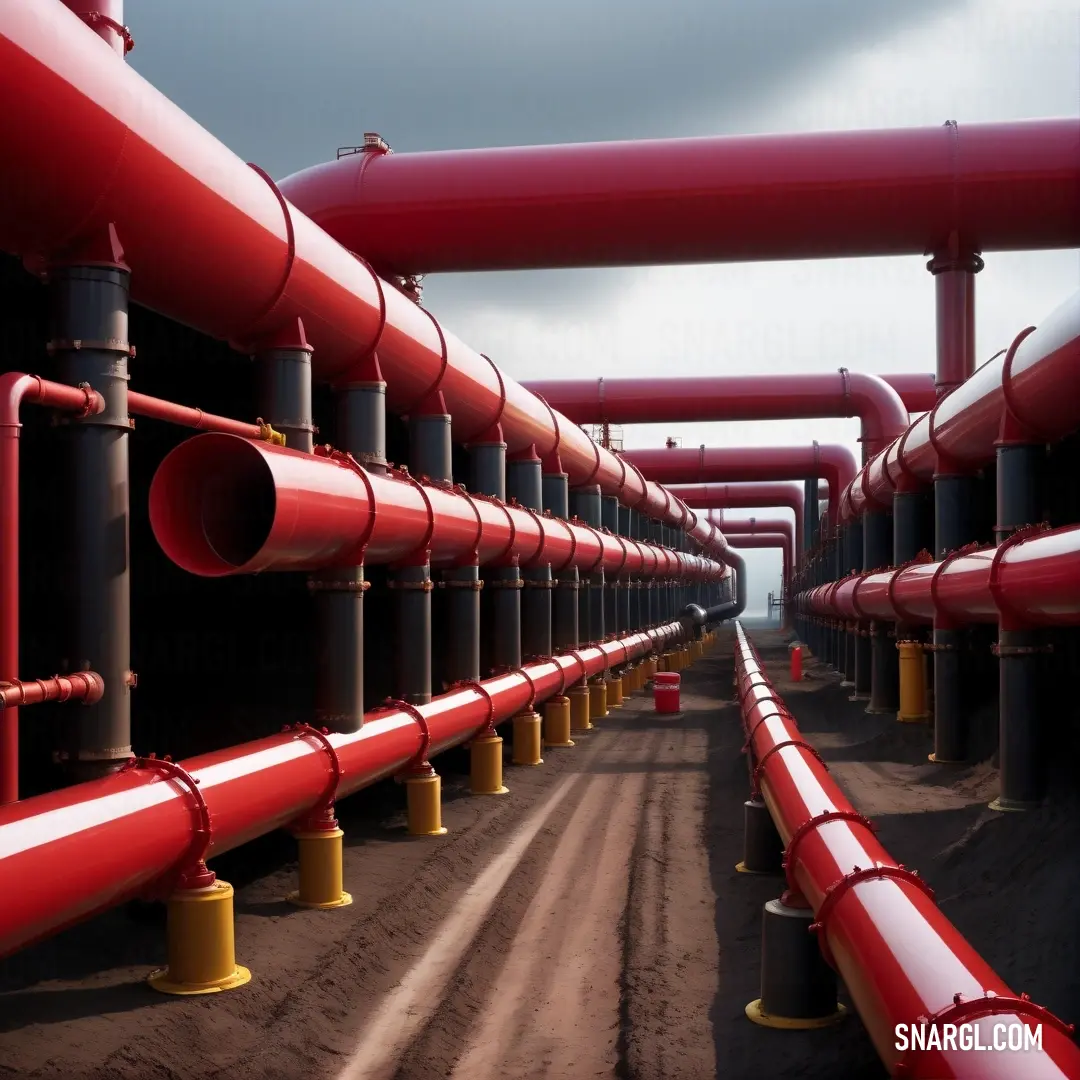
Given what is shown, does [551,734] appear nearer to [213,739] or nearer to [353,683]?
[213,739]

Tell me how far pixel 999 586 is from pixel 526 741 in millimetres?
6705

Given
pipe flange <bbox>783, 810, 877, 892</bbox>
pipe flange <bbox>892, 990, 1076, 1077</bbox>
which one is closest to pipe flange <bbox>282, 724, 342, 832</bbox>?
pipe flange <bbox>783, 810, 877, 892</bbox>

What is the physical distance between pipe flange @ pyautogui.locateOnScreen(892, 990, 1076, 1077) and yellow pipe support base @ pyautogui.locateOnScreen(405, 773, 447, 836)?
22.8ft

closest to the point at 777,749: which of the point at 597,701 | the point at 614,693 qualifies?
the point at 597,701

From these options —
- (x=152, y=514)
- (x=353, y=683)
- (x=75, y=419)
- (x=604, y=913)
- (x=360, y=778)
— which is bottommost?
(x=604, y=913)

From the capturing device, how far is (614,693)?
77.3 ft

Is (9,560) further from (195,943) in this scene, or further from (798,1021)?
(798,1021)

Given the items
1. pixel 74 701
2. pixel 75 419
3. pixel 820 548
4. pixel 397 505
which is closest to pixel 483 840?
pixel 397 505

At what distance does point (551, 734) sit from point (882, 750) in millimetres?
4521

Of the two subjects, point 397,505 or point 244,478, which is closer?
point 244,478

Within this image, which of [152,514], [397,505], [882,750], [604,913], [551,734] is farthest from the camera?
[551,734]

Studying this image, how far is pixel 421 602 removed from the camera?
1089 cm

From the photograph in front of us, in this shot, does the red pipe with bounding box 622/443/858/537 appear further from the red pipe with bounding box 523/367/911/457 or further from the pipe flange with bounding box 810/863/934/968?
the pipe flange with bounding box 810/863/934/968

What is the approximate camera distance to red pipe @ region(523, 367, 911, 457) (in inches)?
923
